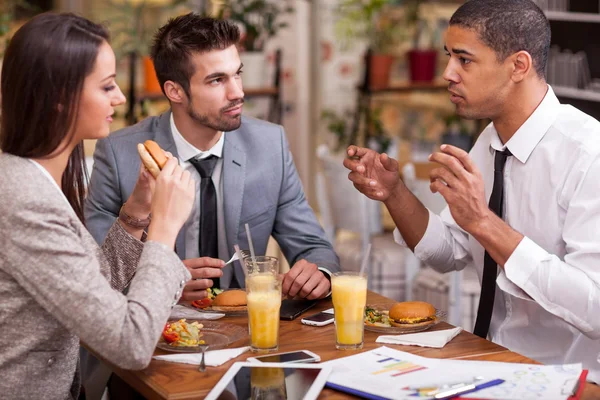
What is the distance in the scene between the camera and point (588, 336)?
1891mm

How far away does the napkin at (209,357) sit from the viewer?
5.33ft

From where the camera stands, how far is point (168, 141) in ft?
8.28

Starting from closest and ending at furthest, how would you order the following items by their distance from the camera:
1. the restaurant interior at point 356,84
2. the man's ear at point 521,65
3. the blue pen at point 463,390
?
the blue pen at point 463,390 < the man's ear at point 521,65 < the restaurant interior at point 356,84

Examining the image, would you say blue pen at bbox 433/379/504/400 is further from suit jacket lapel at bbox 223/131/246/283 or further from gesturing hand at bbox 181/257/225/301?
suit jacket lapel at bbox 223/131/246/283

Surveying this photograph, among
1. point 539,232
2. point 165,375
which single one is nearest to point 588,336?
point 539,232

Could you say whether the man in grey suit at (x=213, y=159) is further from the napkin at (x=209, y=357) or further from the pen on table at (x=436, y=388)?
the pen on table at (x=436, y=388)

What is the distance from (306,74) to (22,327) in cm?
499

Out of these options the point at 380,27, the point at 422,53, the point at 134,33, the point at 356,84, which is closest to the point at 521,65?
the point at 134,33

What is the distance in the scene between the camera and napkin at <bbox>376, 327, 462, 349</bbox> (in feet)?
5.66

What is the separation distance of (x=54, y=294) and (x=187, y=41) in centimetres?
124

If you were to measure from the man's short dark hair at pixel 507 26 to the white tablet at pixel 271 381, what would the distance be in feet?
3.17

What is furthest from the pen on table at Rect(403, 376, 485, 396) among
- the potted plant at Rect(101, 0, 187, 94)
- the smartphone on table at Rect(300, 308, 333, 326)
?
the potted plant at Rect(101, 0, 187, 94)

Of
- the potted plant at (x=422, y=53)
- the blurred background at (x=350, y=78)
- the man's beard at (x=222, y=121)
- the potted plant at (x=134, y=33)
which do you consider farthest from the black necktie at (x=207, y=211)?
the potted plant at (x=422, y=53)

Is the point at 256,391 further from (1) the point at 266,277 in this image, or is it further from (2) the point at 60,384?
(2) the point at 60,384
